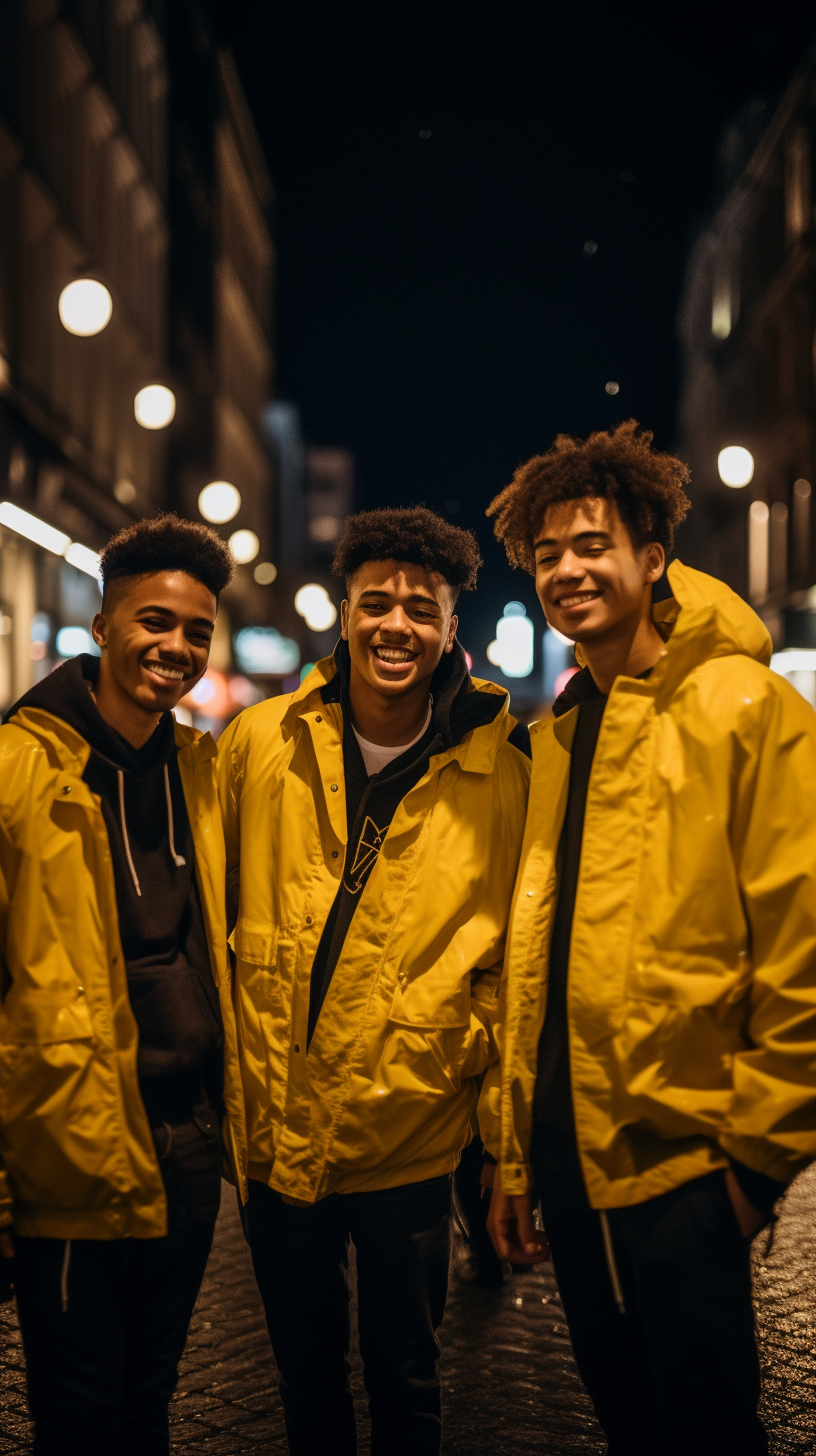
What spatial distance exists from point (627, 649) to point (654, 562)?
0.81 ft

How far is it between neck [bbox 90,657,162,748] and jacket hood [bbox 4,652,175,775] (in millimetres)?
32

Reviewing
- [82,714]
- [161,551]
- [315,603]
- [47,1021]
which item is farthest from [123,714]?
[315,603]

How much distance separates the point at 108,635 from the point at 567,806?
1.27m

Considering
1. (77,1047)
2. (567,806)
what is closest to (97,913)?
(77,1047)

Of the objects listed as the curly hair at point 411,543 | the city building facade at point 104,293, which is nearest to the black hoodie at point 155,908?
the curly hair at point 411,543

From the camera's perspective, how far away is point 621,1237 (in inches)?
107

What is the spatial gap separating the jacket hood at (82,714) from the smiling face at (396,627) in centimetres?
61

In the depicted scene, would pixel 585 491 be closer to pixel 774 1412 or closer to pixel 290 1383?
pixel 290 1383

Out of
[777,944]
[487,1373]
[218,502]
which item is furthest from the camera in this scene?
[218,502]

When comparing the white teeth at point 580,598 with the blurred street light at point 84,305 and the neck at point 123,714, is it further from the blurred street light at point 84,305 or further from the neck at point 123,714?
the blurred street light at point 84,305

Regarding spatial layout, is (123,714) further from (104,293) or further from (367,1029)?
(104,293)

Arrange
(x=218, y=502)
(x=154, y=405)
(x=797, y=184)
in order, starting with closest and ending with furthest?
(x=154, y=405)
(x=218, y=502)
(x=797, y=184)

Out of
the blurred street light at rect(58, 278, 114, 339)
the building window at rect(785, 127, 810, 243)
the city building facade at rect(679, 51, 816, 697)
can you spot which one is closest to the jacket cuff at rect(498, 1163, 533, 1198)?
the blurred street light at rect(58, 278, 114, 339)

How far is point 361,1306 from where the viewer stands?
3.14m
